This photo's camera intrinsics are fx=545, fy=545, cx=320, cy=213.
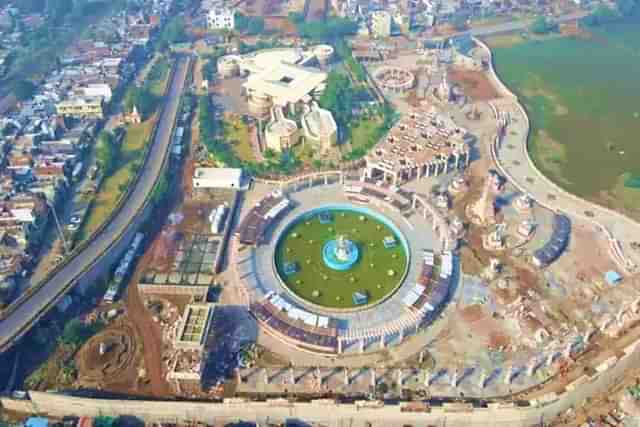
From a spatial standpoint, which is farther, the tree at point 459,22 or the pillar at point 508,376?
the tree at point 459,22

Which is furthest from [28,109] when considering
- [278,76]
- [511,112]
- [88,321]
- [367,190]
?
[511,112]

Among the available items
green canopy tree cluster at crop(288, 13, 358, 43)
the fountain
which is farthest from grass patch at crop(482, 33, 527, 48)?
the fountain

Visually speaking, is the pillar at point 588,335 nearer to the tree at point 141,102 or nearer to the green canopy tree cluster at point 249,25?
the tree at point 141,102

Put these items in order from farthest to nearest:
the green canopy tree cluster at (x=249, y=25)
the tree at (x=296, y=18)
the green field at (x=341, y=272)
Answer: the tree at (x=296, y=18) < the green canopy tree cluster at (x=249, y=25) < the green field at (x=341, y=272)

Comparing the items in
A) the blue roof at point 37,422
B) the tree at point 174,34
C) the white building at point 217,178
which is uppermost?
the tree at point 174,34

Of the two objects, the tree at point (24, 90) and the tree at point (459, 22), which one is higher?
the tree at point (459, 22)

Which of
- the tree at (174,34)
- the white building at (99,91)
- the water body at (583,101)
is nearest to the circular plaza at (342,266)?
the water body at (583,101)

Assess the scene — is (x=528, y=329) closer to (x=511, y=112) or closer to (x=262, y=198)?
(x=262, y=198)

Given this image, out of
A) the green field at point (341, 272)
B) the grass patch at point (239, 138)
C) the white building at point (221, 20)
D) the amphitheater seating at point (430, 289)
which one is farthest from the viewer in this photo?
the white building at point (221, 20)

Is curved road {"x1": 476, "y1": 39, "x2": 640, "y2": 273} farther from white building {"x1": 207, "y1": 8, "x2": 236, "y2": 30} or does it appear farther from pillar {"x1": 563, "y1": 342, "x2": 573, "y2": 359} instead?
white building {"x1": 207, "y1": 8, "x2": 236, "y2": 30}
